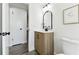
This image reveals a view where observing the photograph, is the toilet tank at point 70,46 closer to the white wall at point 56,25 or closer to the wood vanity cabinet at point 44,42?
the white wall at point 56,25

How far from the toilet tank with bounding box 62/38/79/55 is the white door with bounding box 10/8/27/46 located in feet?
1.67

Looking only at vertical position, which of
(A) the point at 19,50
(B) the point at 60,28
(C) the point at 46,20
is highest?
(C) the point at 46,20

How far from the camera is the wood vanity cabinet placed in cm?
124

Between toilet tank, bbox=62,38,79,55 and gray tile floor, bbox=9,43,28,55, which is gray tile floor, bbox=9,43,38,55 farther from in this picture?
toilet tank, bbox=62,38,79,55

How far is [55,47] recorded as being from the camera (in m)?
1.23

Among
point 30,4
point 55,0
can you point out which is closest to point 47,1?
point 55,0

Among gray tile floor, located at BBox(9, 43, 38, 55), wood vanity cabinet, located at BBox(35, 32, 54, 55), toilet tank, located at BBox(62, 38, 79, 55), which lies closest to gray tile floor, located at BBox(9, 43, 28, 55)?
gray tile floor, located at BBox(9, 43, 38, 55)

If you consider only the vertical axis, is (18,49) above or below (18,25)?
below

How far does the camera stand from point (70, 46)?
1.22 metres

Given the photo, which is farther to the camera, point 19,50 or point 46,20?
point 46,20

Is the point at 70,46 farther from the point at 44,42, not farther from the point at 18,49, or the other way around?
the point at 18,49

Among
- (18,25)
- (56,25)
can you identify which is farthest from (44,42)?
(18,25)

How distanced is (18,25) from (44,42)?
40 cm

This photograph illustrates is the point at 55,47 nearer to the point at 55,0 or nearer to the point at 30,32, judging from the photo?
the point at 30,32
